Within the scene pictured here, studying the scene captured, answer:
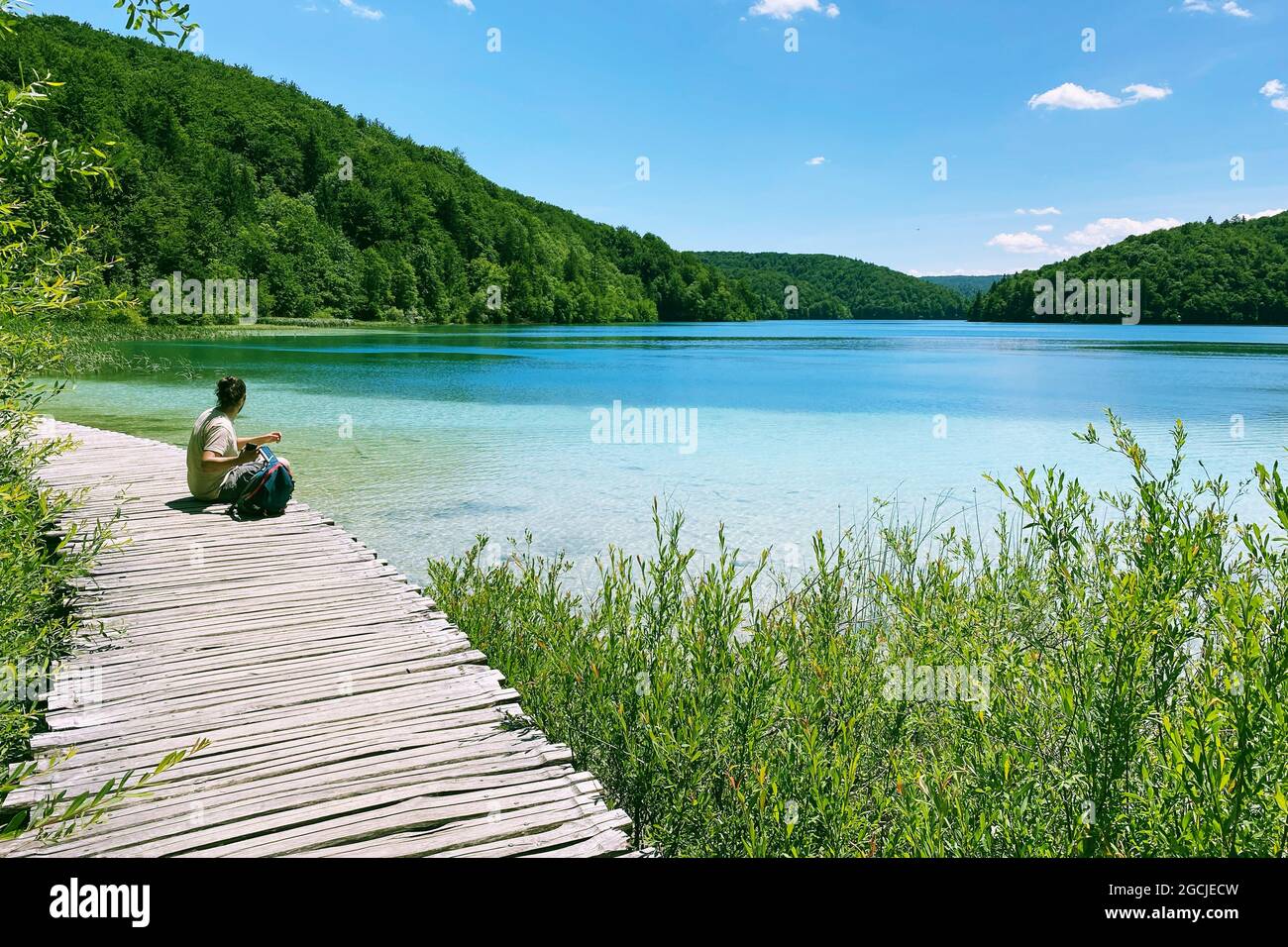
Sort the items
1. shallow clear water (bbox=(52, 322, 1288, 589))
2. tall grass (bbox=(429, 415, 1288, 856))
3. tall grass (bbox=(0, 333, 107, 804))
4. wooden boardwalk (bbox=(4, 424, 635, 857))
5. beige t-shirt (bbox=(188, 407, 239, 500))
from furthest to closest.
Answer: shallow clear water (bbox=(52, 322, 1288, 589)), beige t-shirt (bbox=(188, 407, 239, 500)), tall grass (bbox=(0, 333, 107, 804)), wooden boardwalk (bbox=(4, 424, 635, 857)), tall grass (bbox=(429, 415, 1288, 856))

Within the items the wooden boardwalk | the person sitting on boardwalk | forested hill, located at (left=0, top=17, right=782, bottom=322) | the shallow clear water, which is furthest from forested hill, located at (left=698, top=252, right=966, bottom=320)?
the wooden boardwalk

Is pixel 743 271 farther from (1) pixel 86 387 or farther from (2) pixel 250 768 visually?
(2) pixel 250 768

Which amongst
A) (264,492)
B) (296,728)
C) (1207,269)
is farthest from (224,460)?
(1207,269)

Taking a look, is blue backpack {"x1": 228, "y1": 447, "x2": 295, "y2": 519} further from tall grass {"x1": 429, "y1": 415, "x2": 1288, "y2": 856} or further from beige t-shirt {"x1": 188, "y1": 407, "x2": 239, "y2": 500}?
tall grass {"x1": 429, "y1": 415, "x2": 1288, "y2": 856}

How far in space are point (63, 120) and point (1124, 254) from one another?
114558 mm

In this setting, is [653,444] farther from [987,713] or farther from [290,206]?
[290,206]

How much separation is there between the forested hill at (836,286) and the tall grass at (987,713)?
180 metres

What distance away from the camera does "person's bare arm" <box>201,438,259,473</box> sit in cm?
802

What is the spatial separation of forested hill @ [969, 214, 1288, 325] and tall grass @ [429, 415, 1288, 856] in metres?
105

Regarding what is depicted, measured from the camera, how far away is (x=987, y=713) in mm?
3395

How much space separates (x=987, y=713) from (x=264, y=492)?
23.1 feet

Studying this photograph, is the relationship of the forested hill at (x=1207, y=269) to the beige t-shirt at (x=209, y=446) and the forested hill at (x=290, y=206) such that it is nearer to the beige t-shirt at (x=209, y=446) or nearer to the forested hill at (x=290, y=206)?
the forested hill at (x=290, y=206)
